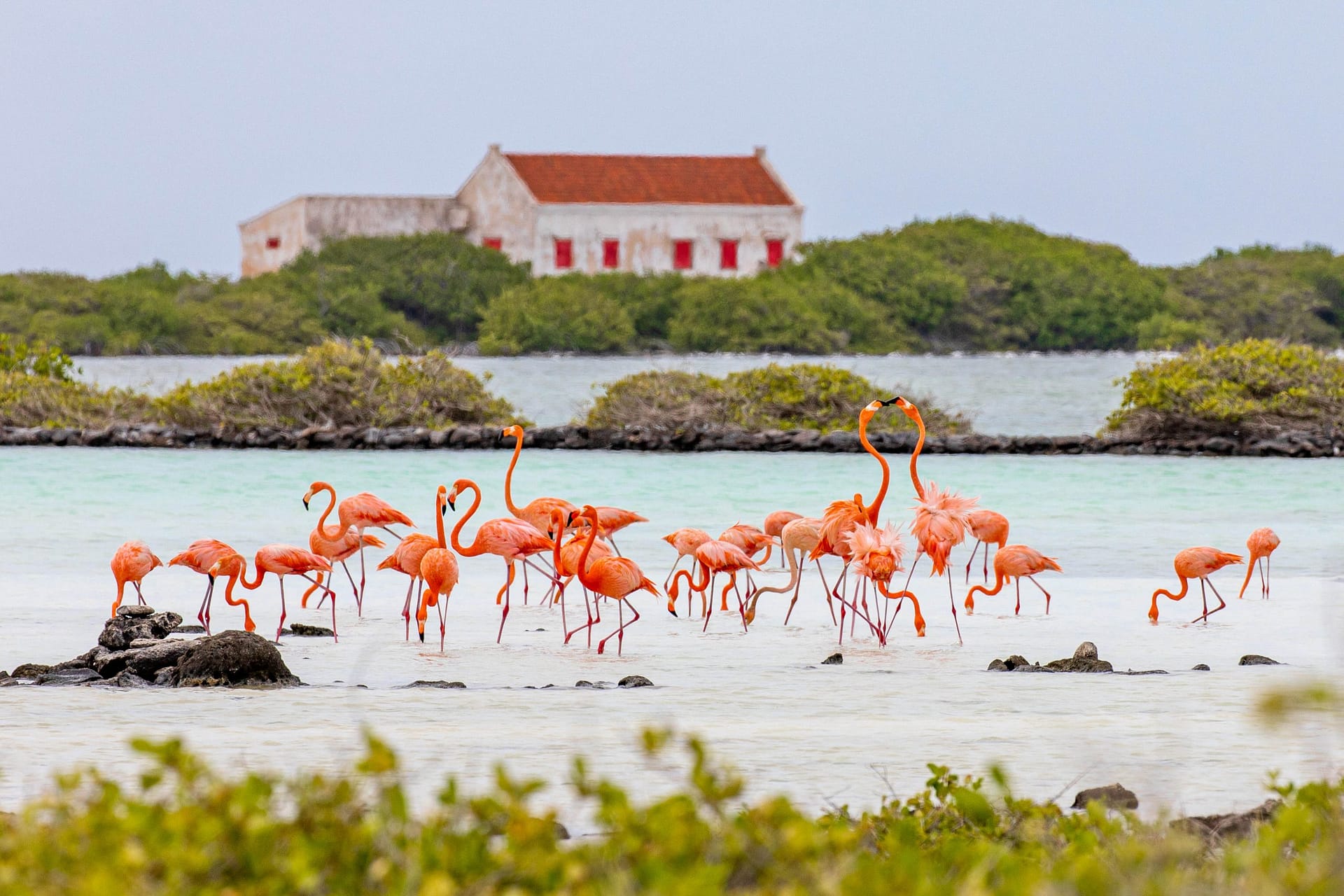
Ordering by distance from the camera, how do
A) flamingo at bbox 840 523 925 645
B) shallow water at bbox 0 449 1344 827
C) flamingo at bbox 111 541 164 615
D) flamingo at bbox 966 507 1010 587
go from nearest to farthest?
shallow water at bbox 0 449 1344 827, flamingo at bbox 840 523 925 645, flamingo at bbox 111 541 164 615, flamingo at bbox 966 507 1010 587

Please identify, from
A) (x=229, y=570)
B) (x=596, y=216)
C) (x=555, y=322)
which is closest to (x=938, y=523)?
(x=229, y=570)

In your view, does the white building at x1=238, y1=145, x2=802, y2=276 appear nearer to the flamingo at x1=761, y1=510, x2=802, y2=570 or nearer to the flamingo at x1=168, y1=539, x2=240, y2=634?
the flamingo at x1=761, y1=510, x2=802, y2=570

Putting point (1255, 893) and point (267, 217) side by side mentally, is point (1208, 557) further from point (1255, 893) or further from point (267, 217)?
point (267, 217)

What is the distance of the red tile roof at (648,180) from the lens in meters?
66.6

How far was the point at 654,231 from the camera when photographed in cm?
6656

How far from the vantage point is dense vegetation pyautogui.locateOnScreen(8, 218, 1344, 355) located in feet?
209

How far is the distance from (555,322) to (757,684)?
5723cm

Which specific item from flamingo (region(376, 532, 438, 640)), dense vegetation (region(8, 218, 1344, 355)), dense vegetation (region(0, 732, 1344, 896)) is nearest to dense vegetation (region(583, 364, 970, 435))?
flamingo (region(376, 532, 438, 640))

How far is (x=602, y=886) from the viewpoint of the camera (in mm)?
2766

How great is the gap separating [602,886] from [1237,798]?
2.58 m

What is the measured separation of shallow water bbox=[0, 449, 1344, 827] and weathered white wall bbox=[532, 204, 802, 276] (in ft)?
169

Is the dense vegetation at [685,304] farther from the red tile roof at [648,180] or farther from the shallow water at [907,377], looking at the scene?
the red tile roof at [648,180]

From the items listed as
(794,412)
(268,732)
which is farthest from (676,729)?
(794,412)

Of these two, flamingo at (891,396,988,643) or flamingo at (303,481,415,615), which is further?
flamingo at (303,481,415,615)
